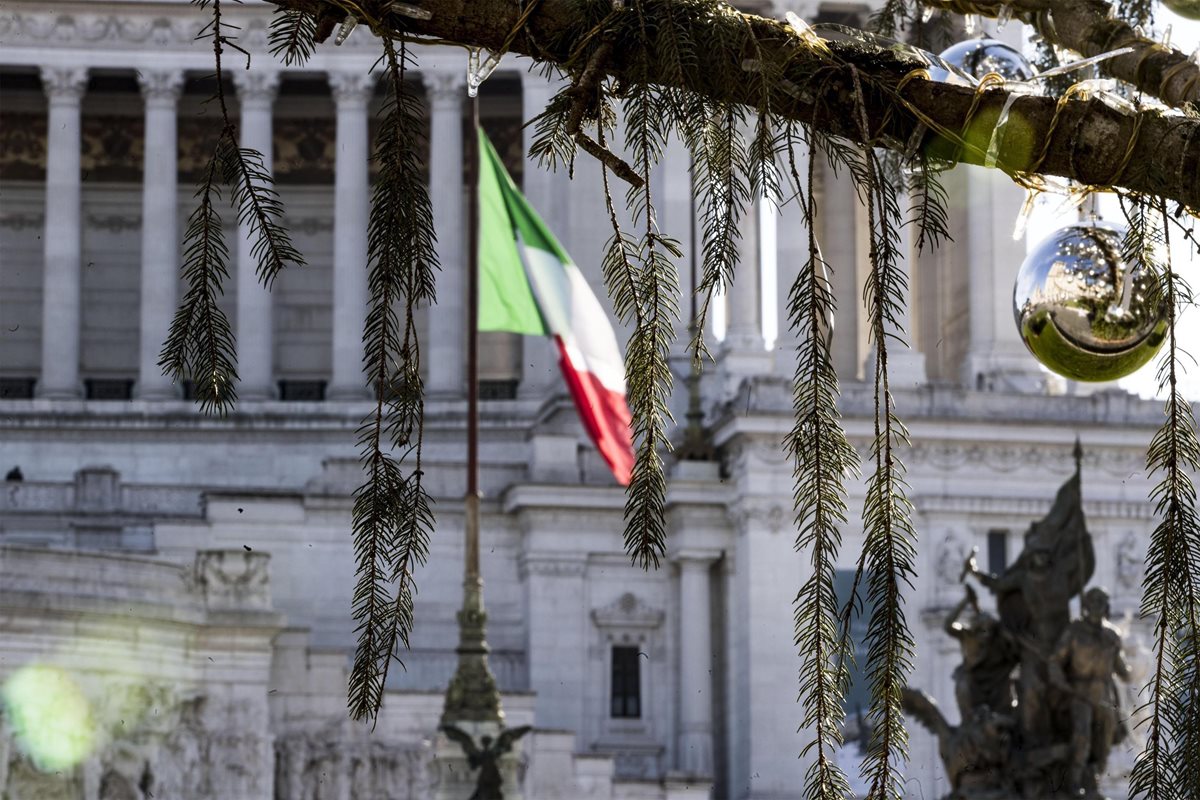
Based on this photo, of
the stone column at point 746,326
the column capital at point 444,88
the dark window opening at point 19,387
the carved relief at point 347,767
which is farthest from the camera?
the column capital at point 444,88

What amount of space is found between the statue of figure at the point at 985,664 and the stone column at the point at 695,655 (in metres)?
16.1

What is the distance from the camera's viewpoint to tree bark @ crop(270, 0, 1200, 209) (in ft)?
22.9

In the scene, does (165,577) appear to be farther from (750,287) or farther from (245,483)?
(750,287)

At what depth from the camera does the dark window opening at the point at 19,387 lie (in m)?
57.9

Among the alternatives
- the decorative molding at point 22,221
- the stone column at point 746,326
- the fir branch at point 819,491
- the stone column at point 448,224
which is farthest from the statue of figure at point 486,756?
the decorative molding at point 22,221

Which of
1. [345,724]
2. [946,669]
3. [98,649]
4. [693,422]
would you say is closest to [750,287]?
[693,422]

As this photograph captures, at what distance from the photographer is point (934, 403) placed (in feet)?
154

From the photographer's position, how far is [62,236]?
59.0 metres

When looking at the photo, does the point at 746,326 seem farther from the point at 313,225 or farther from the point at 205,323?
the point at 205,323

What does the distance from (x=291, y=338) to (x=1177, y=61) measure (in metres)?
57.2

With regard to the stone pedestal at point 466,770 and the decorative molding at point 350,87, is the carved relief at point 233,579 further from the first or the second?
the decorative molding at point 350,87

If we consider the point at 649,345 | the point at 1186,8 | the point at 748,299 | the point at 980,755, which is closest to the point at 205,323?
the point at 649,345

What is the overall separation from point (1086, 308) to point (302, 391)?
177 ft

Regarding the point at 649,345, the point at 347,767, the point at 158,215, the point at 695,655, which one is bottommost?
the point at 347,767
